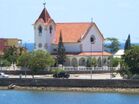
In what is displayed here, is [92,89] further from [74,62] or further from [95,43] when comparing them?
[95,43]

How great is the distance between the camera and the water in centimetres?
7369

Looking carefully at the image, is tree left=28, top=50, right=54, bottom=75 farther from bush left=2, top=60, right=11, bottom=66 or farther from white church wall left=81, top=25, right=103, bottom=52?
white church wall left=81, top=25, right=103, bottom=52

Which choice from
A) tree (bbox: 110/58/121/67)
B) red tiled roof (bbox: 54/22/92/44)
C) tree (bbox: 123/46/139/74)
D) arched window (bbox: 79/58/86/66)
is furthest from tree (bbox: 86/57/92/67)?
tree (bbox: 123/46/139/74)

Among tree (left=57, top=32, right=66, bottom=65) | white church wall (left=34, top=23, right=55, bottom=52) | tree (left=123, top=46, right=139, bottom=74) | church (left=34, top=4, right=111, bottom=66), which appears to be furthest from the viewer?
white church wall (left=34, top=23, right=55, bottom=52)

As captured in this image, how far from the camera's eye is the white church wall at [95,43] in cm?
11150

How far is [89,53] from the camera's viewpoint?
11025cm

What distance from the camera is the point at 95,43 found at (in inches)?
4437

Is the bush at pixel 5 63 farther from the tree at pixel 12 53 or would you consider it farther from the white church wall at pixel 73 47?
the white church wall at pixel 73 47

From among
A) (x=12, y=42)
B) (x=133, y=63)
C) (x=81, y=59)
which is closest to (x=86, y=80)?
(x=133, y=63)

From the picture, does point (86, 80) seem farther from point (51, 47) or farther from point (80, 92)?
point (51, 47)

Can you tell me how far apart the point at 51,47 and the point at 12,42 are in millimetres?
14491

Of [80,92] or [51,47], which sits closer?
[80,92]

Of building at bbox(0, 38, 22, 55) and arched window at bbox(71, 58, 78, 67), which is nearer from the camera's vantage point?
arched window at bbox(71, 58, 78, 67)

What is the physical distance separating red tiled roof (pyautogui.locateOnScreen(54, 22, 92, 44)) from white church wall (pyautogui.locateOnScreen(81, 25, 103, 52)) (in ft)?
2.83
